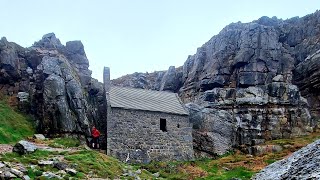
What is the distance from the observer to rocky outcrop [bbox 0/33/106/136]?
138 ft

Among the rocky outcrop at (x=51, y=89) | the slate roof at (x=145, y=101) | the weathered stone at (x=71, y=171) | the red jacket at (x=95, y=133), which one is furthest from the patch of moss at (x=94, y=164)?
the slate roof at (x=145, y=101)

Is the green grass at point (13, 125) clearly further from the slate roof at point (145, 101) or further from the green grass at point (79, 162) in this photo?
the slate roof at point (145, 101)

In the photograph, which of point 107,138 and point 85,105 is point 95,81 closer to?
point 85,105

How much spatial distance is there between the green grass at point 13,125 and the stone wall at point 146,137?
30.9 ft

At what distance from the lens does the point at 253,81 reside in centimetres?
5816

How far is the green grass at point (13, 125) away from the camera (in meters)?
36.5

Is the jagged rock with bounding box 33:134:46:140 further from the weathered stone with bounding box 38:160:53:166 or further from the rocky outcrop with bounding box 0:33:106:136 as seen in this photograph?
the weathered stone with bounding box 38:160:53:166

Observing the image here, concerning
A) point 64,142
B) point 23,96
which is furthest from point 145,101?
point 23,96

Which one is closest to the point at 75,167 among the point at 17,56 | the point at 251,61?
the point at 17,56

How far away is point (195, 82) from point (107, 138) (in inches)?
1164

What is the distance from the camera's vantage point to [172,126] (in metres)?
45.0

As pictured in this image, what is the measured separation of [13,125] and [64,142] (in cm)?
742

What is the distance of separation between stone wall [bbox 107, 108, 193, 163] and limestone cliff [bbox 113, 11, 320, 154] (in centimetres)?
300

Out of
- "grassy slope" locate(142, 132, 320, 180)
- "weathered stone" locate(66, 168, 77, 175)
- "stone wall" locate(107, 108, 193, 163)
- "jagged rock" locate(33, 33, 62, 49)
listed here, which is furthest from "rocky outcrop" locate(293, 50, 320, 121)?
"weathered stone" locate(66, 168, 77, 175)
